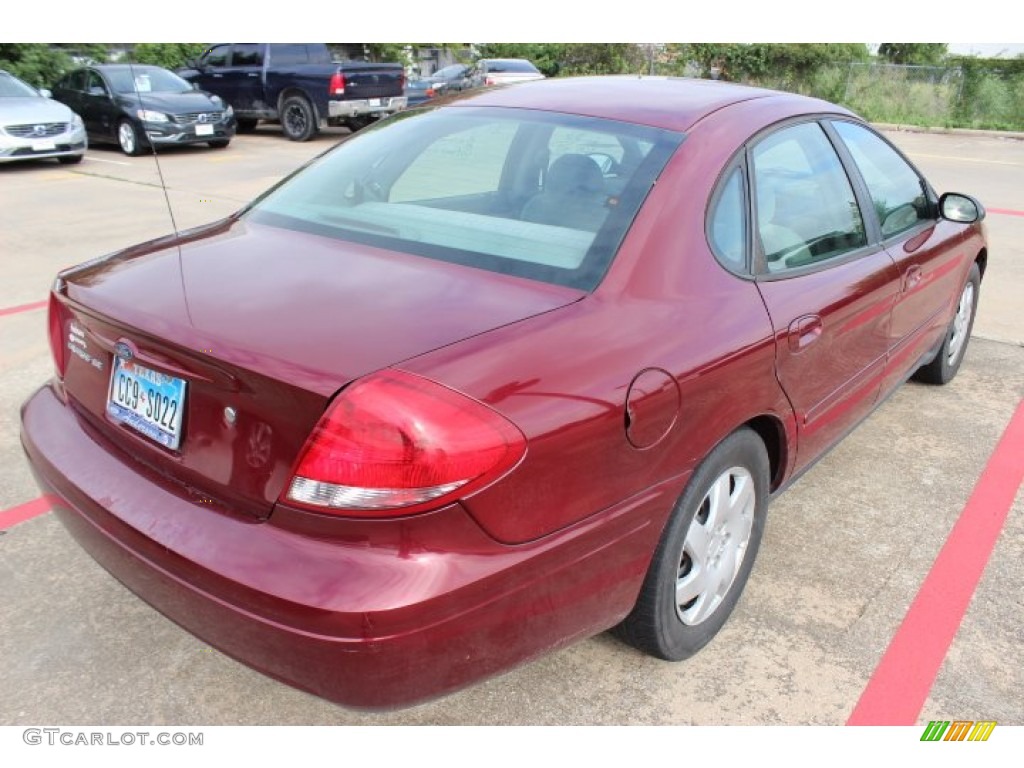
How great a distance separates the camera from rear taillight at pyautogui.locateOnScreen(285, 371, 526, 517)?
5.61 feet

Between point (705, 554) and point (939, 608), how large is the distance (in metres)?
0.90

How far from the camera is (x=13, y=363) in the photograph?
473 cm

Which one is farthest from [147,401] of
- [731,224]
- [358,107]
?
[358,107]

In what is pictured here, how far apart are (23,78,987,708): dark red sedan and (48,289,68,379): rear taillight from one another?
0.05 feet

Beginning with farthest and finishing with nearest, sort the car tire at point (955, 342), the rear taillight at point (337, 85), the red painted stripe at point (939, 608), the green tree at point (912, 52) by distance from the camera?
the green tree at point (912, 52)
the rear taillight at point (337, 85)
the car tire at point (955, 342)
the red painted stripe at point (939, 608)

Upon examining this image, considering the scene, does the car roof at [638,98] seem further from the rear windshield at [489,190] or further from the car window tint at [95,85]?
the car window tint at [95,85]

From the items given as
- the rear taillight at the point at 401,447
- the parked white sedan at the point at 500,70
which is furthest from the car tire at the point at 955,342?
the parked white sedan at the point at 500,70

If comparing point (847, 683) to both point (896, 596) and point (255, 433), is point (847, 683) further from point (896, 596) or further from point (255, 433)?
point (255, 433)

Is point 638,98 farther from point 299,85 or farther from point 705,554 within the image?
point 299,85

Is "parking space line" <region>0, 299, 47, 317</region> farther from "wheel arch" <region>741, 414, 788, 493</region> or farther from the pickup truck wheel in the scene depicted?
the pickup truck wheel

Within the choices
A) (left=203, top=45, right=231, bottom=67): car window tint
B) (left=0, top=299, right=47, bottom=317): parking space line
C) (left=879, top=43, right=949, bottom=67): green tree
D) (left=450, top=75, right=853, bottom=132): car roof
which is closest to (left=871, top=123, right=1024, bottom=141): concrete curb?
(left=879, top=43, right=949, bottom=67): green tree

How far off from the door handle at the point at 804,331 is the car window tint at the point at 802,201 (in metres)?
0.17

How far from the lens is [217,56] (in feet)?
54.0

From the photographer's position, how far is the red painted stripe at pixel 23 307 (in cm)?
568
